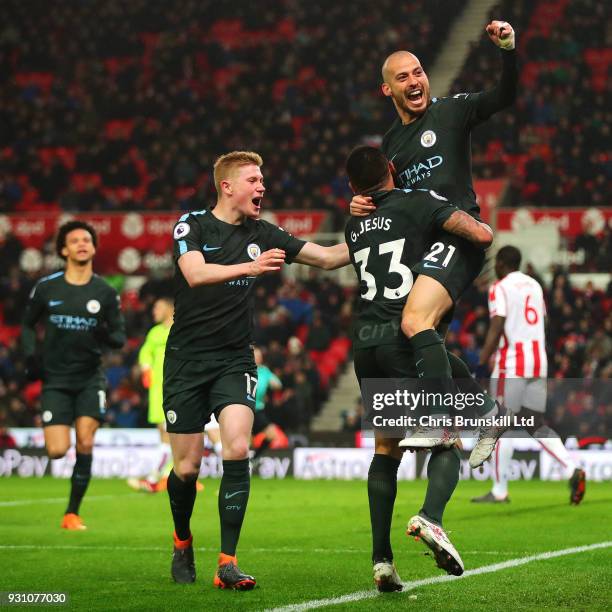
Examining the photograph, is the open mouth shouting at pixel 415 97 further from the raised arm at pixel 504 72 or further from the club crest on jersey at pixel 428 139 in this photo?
the raised arm at pixel 504 72

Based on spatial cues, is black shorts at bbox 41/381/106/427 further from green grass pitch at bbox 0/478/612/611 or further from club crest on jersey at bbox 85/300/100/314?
green grass pitch at bbox 0/478/612/611

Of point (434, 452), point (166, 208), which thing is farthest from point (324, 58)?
point (434, 452)

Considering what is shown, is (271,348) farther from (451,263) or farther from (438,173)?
(451,263)

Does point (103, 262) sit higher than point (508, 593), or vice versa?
point (103, 262)

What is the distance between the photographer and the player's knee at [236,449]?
6730 millimetres

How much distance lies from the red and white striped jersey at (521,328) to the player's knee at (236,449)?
18.7 ft

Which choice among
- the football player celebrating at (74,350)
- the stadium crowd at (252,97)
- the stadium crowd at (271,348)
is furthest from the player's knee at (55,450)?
the stadium crowd at (252,97)

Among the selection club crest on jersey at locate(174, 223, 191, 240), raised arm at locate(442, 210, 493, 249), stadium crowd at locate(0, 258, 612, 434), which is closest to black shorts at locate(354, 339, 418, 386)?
raised arm at locate(442, 210, 493, 249)

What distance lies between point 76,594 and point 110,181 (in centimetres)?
2274

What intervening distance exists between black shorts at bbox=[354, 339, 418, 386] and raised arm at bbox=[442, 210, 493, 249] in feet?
2.07

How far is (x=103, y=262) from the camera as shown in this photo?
82.3 ft

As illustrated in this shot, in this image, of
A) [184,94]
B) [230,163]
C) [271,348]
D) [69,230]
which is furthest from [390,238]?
[184,94]

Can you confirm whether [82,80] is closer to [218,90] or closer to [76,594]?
[218,90]

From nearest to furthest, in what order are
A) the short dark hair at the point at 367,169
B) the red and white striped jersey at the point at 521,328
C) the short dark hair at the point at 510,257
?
the short dark hair at the point at 367,169 → the short dark hair at the point at 510,257 → the red and white striped jersey at the point at 521,328
